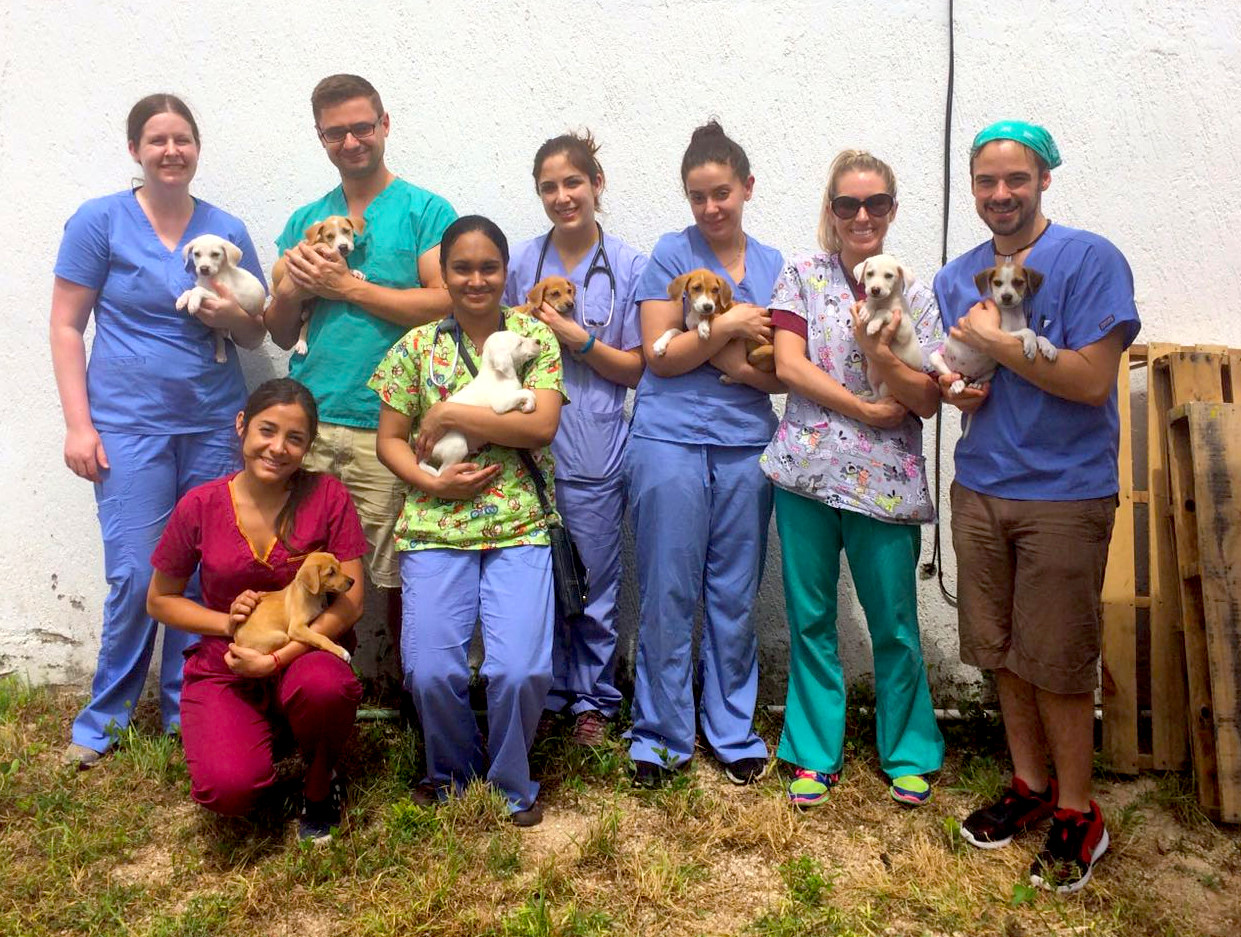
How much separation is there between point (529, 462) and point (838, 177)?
4.51ft

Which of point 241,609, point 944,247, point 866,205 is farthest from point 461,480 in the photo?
point 944,247

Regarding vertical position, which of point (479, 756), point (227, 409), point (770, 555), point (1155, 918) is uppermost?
point (227, 409)

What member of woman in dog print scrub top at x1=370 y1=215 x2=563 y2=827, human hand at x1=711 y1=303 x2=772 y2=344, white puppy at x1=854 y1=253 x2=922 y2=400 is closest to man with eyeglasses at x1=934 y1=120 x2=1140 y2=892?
white puppy at x1=854 y1=253 x2=922 y2=400

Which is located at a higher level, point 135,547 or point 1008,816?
point 135,547

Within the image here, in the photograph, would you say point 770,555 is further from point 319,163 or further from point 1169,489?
point 319,163

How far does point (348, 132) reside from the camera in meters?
3.50

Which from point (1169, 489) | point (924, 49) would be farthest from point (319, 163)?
point (1169, 489)

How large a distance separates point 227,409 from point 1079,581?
299cm

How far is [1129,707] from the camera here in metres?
3.59

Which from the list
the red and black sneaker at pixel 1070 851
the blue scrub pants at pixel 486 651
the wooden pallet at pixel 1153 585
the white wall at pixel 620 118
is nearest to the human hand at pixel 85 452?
the white wall at pixel 620 118

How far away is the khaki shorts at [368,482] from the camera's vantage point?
3.55 metres

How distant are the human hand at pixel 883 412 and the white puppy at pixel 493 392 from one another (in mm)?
1068

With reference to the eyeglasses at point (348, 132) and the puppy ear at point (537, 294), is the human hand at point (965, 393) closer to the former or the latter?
the puppy ear at point (537, 294)

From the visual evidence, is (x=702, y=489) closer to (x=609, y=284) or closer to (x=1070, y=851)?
(x=609, y=284)
